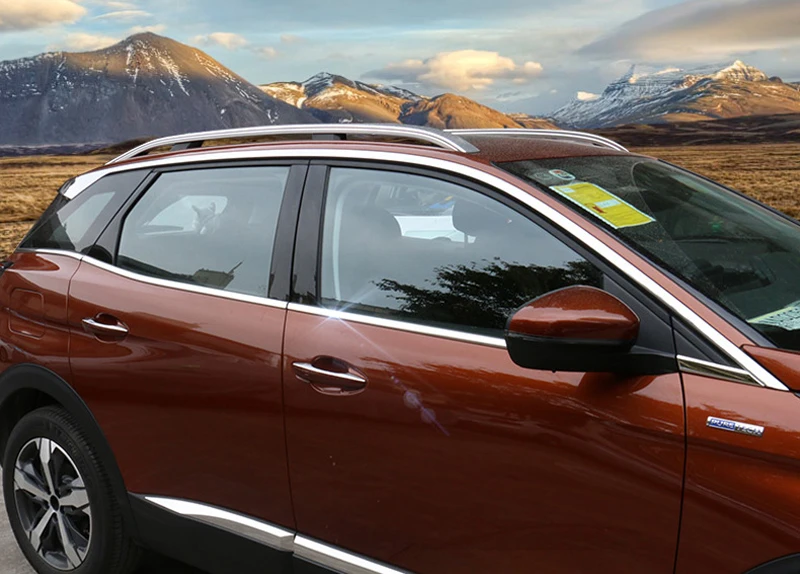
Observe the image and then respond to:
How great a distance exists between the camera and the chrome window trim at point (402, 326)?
1.90 m

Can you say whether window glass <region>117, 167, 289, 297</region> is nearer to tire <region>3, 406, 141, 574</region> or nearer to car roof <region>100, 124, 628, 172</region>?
car roof <region>100, 124, 628, 172</region>

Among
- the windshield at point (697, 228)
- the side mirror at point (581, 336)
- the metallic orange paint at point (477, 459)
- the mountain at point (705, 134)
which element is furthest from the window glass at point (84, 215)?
the mountain at point (705, 134)

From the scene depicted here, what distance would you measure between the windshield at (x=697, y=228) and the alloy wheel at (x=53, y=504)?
1950 mm

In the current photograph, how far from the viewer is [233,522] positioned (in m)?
2.37

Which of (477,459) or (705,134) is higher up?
(705,134)

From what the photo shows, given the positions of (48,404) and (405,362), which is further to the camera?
(48,404)

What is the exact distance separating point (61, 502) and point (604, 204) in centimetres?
222

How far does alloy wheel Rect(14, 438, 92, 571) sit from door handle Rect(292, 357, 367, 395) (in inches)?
46.9

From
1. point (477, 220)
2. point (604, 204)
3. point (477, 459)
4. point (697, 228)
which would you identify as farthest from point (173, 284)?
point (697, 228)

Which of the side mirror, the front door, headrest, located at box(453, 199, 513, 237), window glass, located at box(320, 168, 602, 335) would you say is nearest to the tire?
the front door

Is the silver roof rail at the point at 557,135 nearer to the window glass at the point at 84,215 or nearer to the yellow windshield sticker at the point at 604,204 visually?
the yellow windshield sticker at the point at 604,204

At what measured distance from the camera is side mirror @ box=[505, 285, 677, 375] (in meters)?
1.58

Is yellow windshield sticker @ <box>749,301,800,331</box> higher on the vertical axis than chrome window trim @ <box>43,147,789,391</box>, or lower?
lower

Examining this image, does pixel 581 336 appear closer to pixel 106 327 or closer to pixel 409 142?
pixel 409 142
